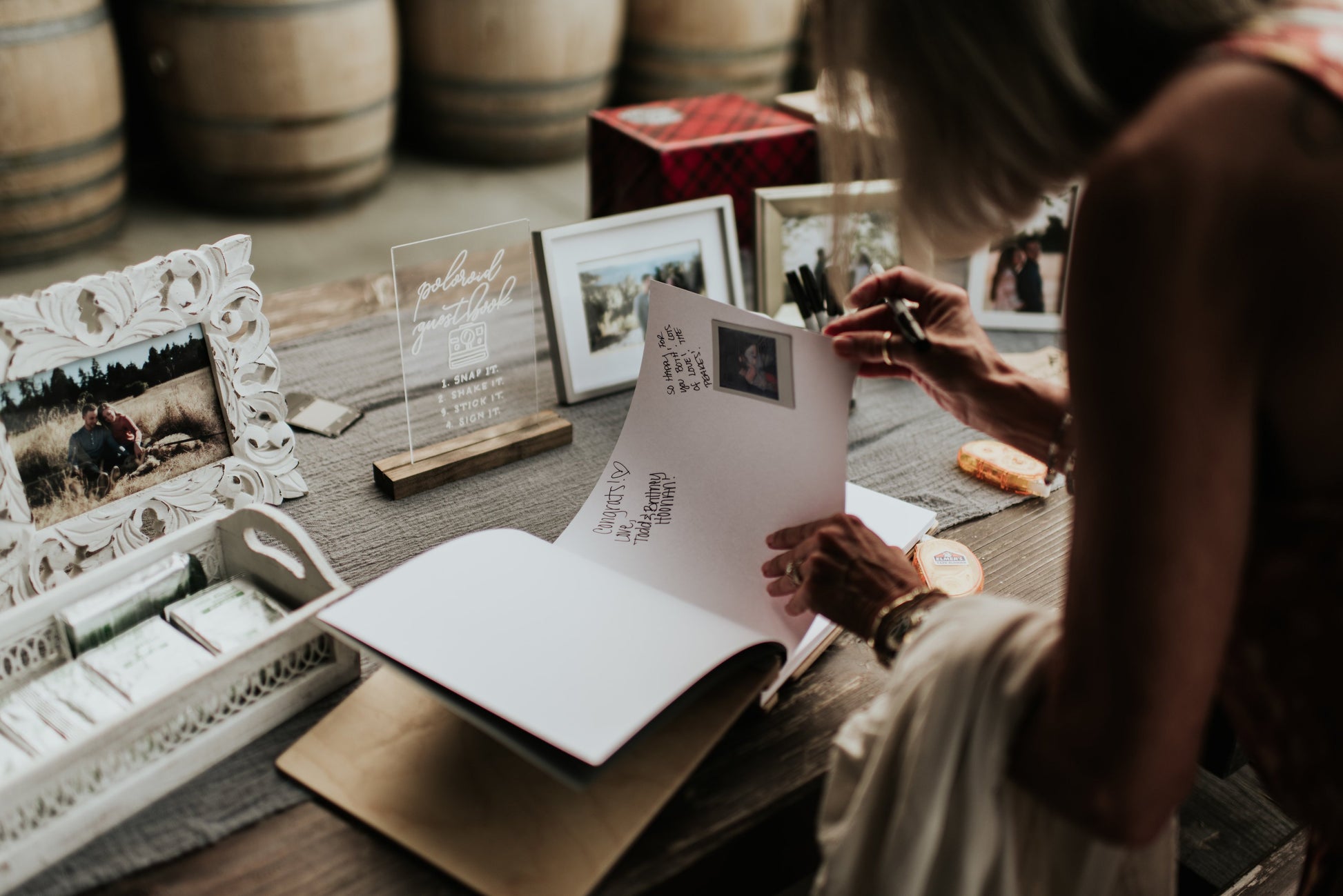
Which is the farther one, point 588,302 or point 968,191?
point 588,302

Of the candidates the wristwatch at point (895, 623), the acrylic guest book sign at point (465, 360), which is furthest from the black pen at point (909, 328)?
the acrylic guest book sign at point (465, 360)

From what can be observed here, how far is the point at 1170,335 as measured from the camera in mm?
520

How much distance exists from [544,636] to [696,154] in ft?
2.81

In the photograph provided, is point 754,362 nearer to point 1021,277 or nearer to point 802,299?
point 802,299

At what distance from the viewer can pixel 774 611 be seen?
84 centimetres

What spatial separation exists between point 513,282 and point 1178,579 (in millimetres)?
741

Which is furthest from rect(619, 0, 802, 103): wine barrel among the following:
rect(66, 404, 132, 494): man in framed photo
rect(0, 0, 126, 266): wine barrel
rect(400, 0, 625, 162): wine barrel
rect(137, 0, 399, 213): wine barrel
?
rect(66, 404, 132, 494): man in framed photo

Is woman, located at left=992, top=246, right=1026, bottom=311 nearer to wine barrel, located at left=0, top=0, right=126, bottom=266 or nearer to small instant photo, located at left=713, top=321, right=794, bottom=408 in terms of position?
small instant photo, located at left=713, top=321, right=794, bottom=408

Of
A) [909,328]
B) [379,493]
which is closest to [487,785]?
[379,493]

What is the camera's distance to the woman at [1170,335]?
20.1 inches

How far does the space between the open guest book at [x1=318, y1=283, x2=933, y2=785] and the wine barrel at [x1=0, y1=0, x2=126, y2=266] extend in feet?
6.93

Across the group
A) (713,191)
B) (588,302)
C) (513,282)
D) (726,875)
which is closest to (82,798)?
(726,875)

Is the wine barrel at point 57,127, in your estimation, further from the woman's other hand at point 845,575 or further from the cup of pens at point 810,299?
the woman's other hand at point 845,575

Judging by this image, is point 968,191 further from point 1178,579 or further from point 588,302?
point 588,302
